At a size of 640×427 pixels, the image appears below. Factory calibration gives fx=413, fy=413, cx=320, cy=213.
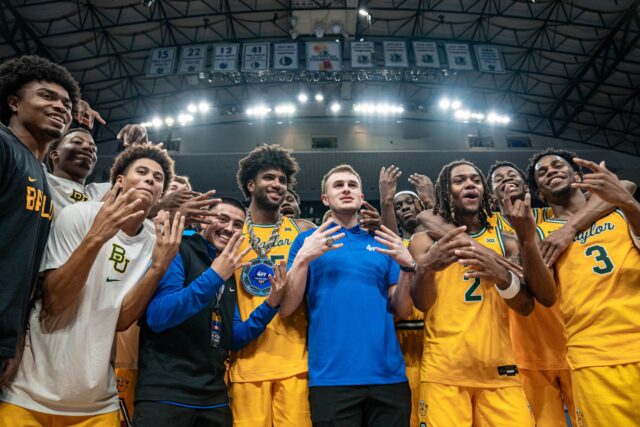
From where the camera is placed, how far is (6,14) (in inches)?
484

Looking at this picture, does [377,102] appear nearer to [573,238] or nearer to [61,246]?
[573,238]

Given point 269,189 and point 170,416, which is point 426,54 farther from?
point 170,416

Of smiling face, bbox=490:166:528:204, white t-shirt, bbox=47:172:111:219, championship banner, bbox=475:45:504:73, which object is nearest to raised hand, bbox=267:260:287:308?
white t-shirt, bbox=47:172:111:219

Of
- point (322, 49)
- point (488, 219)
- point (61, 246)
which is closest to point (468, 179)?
point (488, 219)

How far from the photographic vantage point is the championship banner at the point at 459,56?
13.6 m

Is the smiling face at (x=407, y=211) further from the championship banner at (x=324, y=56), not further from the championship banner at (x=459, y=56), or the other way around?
the championship banner at (x=459, y=56)

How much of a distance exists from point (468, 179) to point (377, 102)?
50.0 feet

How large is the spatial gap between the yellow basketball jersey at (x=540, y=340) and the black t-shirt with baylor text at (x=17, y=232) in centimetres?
351

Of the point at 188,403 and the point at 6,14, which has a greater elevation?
the point at 6,14

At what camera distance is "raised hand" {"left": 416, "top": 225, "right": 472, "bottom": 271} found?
2744mm

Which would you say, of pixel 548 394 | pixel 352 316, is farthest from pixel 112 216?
pixel 548 394

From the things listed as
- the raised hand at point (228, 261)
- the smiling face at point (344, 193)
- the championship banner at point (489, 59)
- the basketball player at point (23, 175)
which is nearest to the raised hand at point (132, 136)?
the basketball player at point (23, 175)

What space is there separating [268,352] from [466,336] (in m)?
1.40

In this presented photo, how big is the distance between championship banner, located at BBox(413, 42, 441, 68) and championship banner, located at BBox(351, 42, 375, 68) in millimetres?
1533
